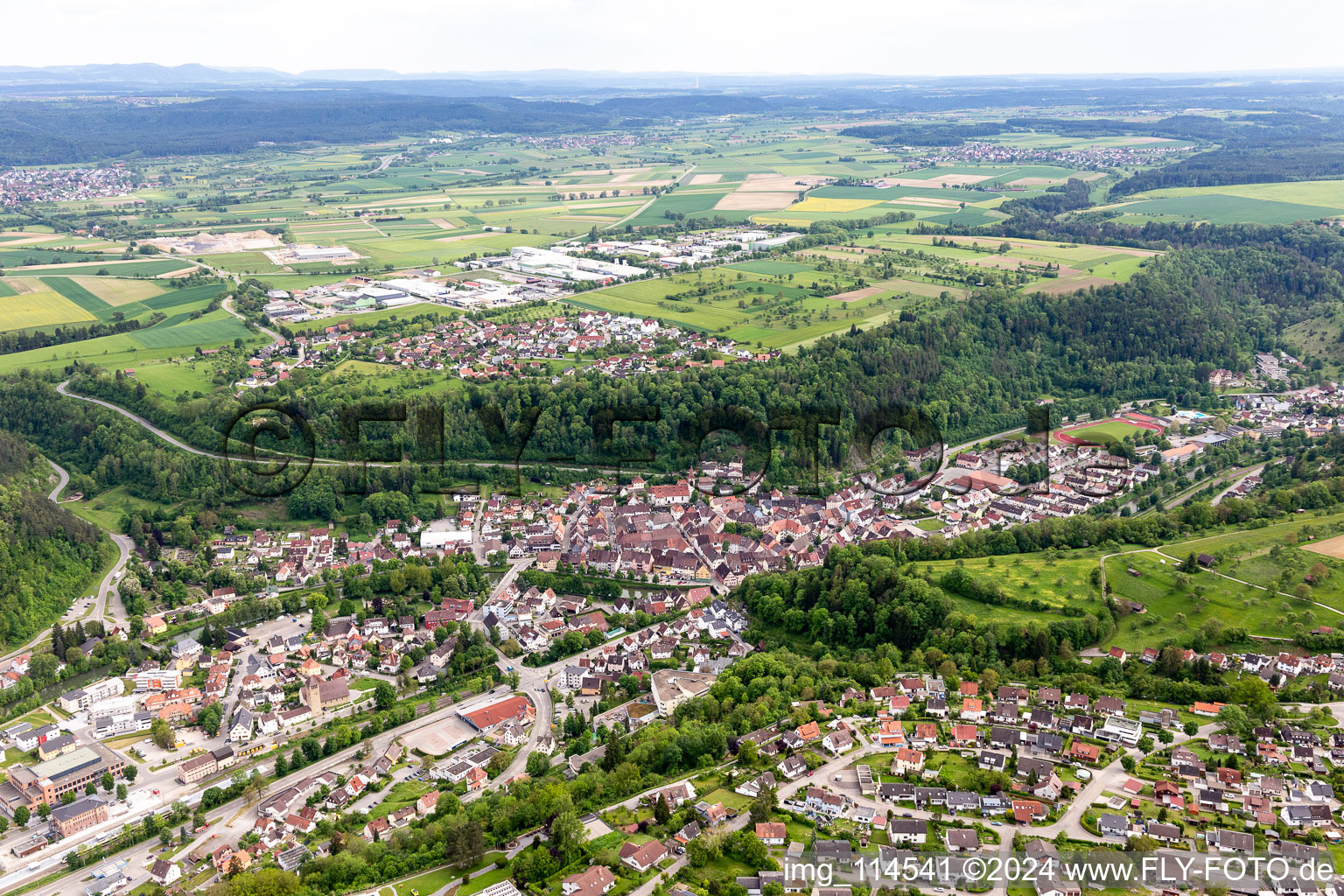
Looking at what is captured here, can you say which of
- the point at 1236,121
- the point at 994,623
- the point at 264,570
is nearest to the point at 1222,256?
the point at 994,623

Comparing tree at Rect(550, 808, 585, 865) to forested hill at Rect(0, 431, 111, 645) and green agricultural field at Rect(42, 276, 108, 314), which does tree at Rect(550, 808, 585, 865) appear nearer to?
forested hill at Rect(0, 431, 111, 645)

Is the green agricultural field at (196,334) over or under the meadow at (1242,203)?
under

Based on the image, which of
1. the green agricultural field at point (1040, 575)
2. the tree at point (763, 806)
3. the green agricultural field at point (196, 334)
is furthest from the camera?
the green agricultural field at point (196, 334)

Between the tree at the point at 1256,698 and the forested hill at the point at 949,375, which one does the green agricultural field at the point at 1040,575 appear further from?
the forested hill at the point at 949,375

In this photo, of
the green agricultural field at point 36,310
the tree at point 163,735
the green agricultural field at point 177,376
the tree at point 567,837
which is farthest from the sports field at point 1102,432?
the green agricultural field at point 36,310

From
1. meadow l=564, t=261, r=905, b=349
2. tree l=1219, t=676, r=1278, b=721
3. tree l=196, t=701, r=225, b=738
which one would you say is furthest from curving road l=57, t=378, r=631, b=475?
tree l=1219, t=676, r=1278, b=721

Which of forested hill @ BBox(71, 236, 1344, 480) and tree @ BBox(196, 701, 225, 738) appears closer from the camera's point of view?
tree @ BBox(196, 701, 225, 738)
